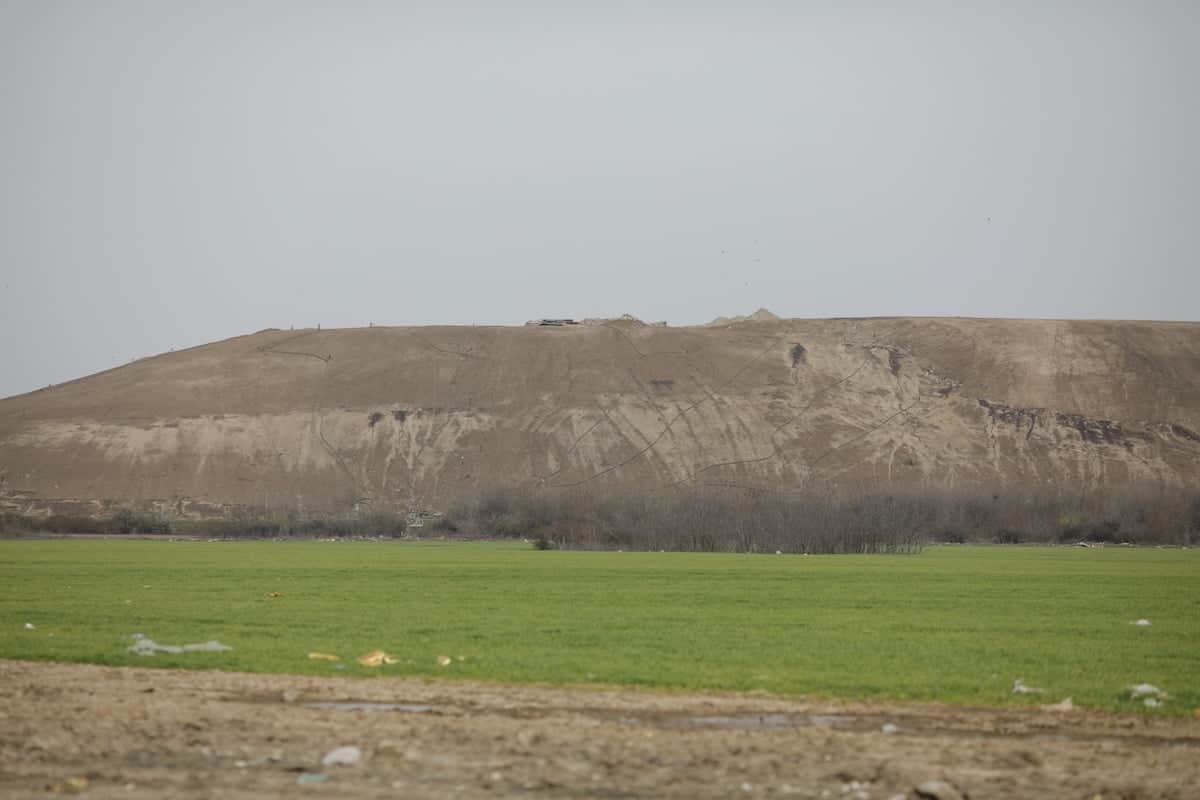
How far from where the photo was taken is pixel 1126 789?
471 inches

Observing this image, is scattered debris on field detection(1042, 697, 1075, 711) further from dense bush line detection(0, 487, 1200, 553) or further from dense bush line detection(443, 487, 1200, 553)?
dense bush line detection(443, 487, 1200, 553)

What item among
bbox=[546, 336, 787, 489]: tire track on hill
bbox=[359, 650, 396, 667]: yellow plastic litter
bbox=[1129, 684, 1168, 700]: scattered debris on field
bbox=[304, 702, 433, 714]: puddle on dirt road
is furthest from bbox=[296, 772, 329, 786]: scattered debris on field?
bbox=[546, 336, 787, 489]: tire track on hill

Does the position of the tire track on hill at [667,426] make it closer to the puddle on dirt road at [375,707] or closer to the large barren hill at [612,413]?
the large barren hill at [612,413]

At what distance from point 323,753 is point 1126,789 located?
21.3 ft

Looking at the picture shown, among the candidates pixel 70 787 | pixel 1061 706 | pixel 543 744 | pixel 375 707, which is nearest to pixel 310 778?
pixel 70 787

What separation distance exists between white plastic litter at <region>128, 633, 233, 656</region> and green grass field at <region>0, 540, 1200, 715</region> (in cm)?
28

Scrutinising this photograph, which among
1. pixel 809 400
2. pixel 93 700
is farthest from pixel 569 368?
pixel 93 700

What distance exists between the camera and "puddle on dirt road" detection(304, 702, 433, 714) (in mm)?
15617

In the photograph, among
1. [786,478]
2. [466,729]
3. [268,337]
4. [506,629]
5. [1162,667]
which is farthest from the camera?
[268,337]

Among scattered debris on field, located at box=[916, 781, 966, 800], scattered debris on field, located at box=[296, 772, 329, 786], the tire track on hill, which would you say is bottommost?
scattered debris on field, located at box=[296, 772, 329, 786]

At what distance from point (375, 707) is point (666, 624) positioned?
10485 mm

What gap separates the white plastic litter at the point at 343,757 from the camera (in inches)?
495

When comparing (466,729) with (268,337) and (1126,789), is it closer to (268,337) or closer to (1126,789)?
(1126,789)

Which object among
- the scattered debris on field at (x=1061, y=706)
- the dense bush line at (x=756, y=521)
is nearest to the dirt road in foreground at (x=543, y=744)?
the scattered debris on field at (x=1061, y=706)
